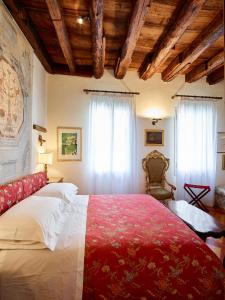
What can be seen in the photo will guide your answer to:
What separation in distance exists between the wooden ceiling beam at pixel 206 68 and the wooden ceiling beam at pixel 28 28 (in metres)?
3.03

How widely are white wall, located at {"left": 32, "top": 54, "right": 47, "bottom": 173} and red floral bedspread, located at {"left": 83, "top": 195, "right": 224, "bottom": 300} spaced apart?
214 centimetres

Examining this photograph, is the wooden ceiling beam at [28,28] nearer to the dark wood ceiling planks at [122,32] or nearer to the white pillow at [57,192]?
the dark wood ceiling planks at [122,32]

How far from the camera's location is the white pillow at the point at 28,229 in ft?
4.61

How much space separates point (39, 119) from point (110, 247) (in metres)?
2.81

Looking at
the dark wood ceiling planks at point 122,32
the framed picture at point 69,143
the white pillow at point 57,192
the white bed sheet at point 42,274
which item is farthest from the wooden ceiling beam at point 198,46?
the white bed sheet at point 42,274

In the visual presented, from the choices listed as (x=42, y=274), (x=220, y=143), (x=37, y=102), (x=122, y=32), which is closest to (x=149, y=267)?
(x=42, y=274)

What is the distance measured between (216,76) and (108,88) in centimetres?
245

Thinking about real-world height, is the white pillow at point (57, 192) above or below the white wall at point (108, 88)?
below

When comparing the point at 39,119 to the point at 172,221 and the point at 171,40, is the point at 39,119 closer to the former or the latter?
the point at 171,40

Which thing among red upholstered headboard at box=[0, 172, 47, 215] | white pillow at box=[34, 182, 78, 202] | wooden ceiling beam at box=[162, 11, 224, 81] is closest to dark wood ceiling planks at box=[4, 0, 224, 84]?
wooden ceiling beam at box=[162, 11, 224, 81]

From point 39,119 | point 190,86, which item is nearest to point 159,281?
point 39,119

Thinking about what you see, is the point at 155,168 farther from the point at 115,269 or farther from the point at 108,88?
the point at 115,269

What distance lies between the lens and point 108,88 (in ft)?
14.2

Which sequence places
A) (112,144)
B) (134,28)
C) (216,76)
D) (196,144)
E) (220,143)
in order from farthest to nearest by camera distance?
(220,143), (196,144), (216,76), (112,144), (134,28)
